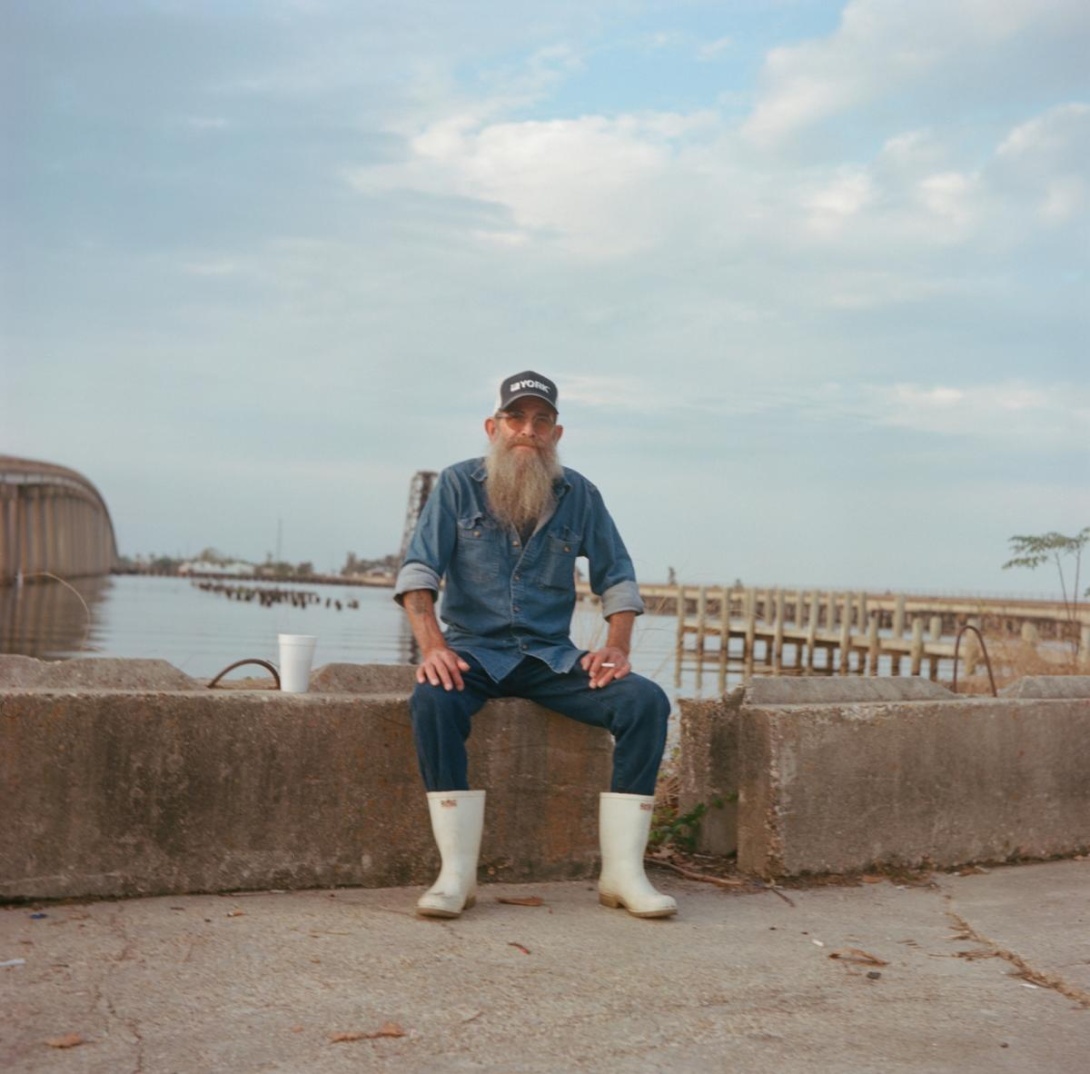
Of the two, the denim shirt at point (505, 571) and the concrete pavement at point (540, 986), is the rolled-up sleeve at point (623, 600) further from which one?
the concrete pavement at point (540, 986)

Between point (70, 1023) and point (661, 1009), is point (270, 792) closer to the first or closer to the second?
point (70, 1023)

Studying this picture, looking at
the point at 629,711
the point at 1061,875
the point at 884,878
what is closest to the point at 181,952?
the point at 629,711

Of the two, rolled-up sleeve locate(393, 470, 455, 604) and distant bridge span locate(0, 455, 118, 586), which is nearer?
rolled-up sleeve locate(393, 470, 455, 604)

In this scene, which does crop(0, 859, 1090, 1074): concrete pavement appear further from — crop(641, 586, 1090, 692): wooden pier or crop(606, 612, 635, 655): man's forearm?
crop(641, 586, 1090, 692): wooden pier

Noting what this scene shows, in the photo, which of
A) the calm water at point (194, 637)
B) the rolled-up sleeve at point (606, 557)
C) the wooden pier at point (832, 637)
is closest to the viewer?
the rolled-up sleeve at point (606, 557)

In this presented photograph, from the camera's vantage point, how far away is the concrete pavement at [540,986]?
2.52 meters

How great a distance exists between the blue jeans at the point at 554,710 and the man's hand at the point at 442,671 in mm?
20

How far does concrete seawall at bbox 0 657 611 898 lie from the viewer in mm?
3531

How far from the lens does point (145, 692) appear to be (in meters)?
3.66

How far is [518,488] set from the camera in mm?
4117

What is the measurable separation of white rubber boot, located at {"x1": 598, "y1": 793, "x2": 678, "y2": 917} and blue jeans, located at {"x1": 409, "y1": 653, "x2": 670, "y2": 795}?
52 mm

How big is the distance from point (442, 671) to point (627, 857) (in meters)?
0.78

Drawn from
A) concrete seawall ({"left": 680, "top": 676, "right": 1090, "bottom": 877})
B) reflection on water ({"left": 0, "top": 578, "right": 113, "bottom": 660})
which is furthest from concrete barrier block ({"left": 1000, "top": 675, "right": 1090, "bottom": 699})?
reflection on water ({"left": 0, "top": 578, "right": 113, "bottom": 660})

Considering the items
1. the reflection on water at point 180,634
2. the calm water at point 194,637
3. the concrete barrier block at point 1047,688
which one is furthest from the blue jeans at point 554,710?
the reflection on water at point 180,634
